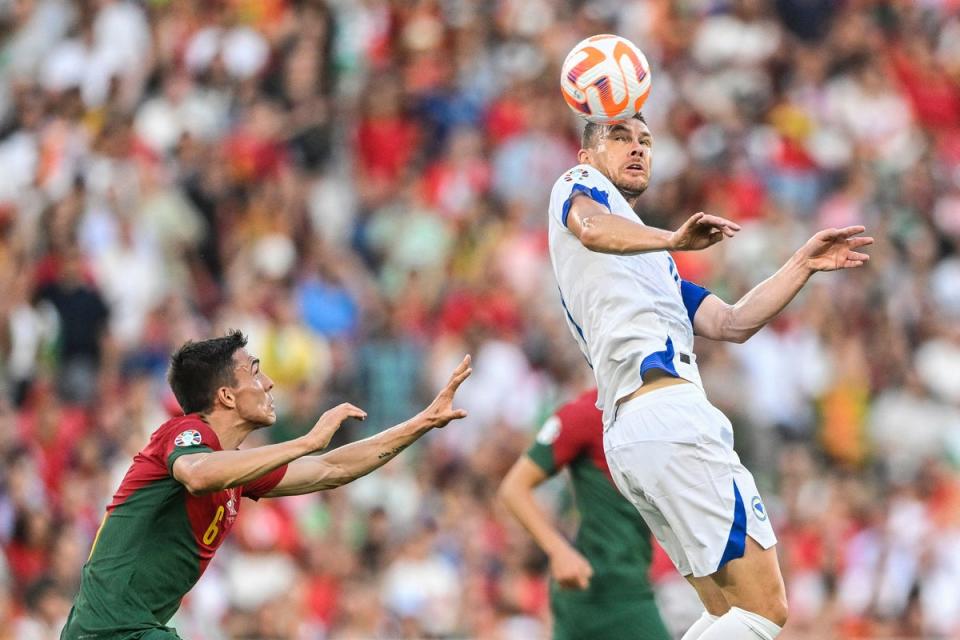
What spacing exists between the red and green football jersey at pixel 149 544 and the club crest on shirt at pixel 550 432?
6.87ft

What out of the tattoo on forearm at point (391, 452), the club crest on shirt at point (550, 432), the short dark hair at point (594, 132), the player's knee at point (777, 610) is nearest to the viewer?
the player's knee at point (777, 610)

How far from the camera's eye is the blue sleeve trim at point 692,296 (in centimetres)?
729

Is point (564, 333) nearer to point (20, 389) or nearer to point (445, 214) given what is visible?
point (445, 214)

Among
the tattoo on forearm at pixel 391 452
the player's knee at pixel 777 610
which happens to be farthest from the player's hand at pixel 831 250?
the tattoo on forearm at pixel 391 452

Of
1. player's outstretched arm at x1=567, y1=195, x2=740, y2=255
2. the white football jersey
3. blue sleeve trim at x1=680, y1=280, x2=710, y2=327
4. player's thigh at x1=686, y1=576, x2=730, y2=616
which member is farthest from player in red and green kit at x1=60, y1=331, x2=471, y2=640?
player's thigh at x1=686, y1=576, x2=730, y2=616

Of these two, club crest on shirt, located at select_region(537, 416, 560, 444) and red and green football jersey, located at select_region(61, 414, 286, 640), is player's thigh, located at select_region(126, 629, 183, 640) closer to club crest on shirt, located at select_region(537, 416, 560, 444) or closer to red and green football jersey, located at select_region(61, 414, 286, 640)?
red and green football jersey, located at select_region(61, 414, 286, 640)

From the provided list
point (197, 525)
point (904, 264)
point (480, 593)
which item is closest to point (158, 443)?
point (197, 525)

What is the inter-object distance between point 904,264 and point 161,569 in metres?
9.79

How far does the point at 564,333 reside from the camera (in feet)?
46.7

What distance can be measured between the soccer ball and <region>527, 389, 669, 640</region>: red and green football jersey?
1896mm

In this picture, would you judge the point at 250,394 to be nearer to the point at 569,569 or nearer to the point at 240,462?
the point at 240,462

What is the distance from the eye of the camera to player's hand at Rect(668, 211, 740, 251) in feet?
20.0

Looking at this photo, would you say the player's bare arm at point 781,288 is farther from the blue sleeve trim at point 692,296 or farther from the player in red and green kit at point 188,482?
the player in red and green kit at point 188,482

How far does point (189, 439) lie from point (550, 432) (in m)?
2.34
